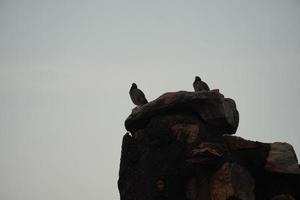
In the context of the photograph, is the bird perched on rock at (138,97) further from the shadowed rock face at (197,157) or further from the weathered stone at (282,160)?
the weathered stone at (282,160)

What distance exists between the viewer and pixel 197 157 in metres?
19.0

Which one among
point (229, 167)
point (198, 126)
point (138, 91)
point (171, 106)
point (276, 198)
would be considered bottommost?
point (276, 198)

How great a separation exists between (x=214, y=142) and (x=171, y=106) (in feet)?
11.3

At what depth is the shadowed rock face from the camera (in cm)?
1886

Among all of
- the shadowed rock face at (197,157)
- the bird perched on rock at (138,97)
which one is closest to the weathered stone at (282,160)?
the shadowed rock face at (197,157)

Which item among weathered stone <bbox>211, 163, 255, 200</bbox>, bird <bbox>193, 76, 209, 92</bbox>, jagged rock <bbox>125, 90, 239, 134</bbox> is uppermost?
bird <bbox>193, 76, 209, 92</bbox>

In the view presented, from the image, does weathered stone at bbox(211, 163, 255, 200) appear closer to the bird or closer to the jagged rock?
the jagged rock

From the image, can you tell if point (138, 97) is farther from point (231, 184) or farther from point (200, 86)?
point (231, 184)

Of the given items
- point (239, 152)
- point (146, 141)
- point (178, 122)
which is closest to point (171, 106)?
point (178, 122)

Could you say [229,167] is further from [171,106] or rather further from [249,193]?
[171,106]

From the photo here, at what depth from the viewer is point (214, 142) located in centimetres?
2034

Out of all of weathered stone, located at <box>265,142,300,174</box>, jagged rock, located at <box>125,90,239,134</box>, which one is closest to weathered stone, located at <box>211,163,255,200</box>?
weathered stone, located at <box>265,142,300,174</box>

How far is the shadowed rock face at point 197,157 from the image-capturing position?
1886 centimetres

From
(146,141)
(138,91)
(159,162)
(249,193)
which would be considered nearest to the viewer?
(249,193)
